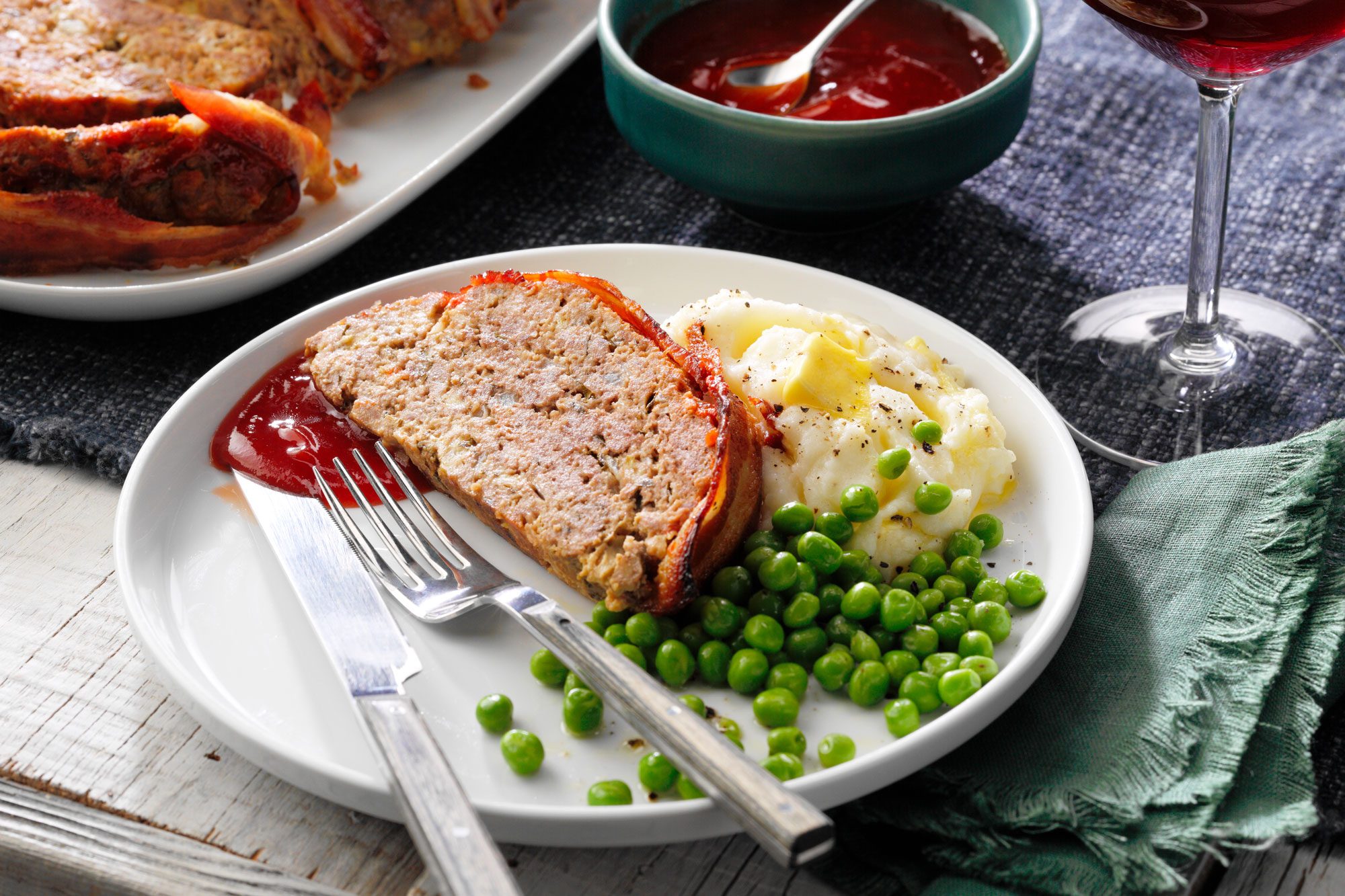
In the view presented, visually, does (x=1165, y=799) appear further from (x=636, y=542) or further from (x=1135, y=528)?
(x=636, y=542)

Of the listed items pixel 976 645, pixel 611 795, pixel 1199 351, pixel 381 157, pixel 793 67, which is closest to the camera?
pixel 611 795

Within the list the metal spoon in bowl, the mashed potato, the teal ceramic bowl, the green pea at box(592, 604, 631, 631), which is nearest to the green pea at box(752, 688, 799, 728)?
the green pea at box(592, 604, 631, 631)

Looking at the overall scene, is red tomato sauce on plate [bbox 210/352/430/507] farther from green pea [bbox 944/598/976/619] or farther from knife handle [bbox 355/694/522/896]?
green pea [bbox 944/598/976/619]

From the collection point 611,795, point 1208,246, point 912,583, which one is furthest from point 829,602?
point 1208,246

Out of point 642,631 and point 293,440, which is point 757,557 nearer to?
point 642,631

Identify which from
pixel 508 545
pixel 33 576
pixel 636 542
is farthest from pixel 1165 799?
pixel 33 576

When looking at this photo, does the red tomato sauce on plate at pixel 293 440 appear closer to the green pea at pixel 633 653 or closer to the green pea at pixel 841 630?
the green pea at pixel 633 653

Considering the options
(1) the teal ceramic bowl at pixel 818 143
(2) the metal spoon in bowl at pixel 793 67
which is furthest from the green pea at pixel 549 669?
(2) the metal spoon in bowl at pixel 793 67
